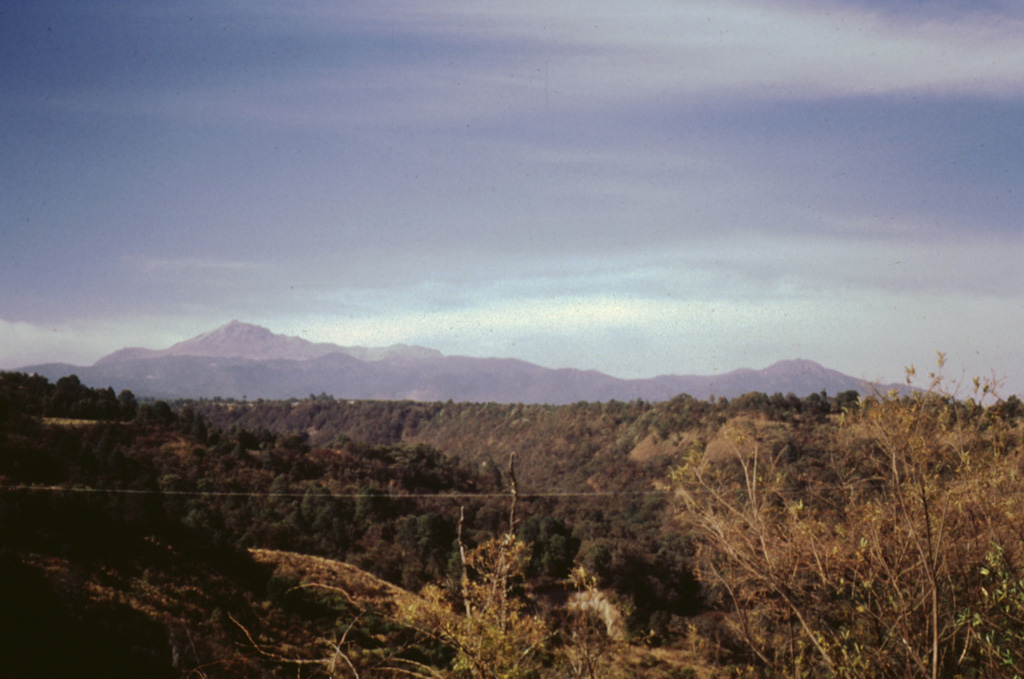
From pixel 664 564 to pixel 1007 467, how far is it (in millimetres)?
25588

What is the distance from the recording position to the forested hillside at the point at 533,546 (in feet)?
19.0

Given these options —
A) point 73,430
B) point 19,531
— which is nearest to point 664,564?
point 19,531

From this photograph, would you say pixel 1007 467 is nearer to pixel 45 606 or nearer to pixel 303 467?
pixel 45 606

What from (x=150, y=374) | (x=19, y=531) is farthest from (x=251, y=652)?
(x=150, y=374)

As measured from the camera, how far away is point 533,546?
27.1 metres

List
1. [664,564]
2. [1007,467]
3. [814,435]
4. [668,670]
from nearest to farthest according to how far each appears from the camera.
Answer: [1007,467] < [668,670] < [664,564] < [814,435]

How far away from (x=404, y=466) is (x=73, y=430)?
22470mm

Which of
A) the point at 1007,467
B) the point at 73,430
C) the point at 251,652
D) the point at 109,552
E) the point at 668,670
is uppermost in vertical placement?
the point at 1007,467

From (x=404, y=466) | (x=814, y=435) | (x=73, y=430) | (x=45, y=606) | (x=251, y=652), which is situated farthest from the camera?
(x=404, y=466)

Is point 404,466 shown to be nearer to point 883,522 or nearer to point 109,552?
point 109,552

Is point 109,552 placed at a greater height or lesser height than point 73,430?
lesser

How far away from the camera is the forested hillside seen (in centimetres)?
580

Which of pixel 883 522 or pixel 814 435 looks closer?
pixel 883 522

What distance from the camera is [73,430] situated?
3272cm
